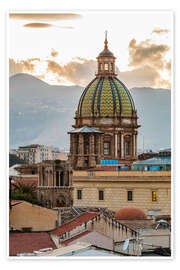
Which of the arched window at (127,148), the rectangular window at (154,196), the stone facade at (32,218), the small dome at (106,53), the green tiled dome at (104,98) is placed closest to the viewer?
the stone facade at (32,218)

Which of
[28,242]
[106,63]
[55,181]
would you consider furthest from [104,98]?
[28,242]

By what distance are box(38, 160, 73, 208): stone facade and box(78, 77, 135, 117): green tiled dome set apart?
1012cm

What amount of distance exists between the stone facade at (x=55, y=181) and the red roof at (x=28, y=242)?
2852 centimetres

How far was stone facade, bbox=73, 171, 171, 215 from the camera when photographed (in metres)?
51.3

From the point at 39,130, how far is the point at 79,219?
32.8 meters

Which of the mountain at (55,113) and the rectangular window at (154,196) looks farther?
the mountain at (55,113)

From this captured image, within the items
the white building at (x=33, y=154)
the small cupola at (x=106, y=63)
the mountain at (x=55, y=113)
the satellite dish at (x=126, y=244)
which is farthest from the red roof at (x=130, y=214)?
the white building at (x=33, y=154)

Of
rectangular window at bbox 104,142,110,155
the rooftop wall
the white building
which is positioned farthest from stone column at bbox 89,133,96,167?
the white building

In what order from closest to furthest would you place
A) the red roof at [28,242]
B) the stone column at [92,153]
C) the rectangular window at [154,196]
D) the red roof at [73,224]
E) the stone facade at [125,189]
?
the red roof at [28,242] → the red roof at [73,224] → the stone facade at [125,189] → the rectangular window at [154,196] → the stone column at [92,153]

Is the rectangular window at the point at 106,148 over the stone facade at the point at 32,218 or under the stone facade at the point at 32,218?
over

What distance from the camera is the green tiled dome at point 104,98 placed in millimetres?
83250

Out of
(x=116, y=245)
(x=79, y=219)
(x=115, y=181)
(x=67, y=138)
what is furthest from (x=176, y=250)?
(x=67, y=138)

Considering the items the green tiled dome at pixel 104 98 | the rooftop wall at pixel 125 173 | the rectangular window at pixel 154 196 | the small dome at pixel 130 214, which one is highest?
the green tiled dome at pixel 104 98

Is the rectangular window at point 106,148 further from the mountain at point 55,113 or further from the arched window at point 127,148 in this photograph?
the mountain at point 55,113
